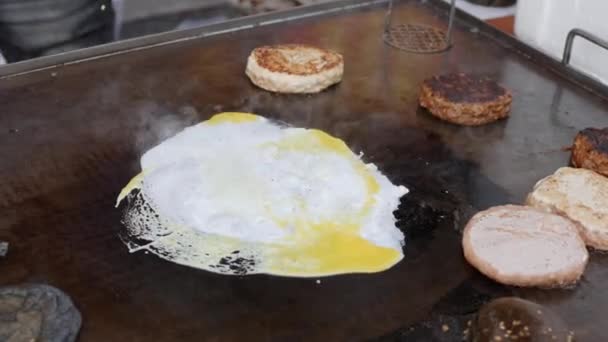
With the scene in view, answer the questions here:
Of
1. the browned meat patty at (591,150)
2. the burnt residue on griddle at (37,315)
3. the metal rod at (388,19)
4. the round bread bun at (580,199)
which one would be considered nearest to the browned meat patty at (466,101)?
the browned meat patty at (591,150)

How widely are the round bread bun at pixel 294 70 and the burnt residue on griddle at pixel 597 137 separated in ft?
3.30

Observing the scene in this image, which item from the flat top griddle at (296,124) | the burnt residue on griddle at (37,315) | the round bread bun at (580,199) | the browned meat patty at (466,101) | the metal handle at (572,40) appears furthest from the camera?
the metal handle at (572,40)

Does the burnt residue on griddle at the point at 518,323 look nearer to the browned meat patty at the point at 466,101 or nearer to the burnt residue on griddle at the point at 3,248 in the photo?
the browned meat patty at the point at 466,101

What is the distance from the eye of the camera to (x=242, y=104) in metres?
2.77

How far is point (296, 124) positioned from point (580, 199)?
106cm

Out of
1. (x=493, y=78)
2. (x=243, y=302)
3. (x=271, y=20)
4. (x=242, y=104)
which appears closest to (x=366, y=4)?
(x=271, y=20)

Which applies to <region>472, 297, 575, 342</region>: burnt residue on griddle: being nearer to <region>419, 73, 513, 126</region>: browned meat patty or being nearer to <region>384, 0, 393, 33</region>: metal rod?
<region>419, 73, 513, 126</region>: browned meat patty

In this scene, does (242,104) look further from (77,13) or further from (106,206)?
(77,13)

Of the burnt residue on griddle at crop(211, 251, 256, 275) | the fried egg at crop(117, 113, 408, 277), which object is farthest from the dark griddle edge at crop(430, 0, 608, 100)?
the burnt residue on griddle at crop(211, 251, 256, 275)

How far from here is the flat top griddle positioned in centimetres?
183

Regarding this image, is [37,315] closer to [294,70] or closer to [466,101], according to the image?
[294,70]

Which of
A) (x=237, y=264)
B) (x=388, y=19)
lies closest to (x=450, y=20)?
(x=388, y=19)

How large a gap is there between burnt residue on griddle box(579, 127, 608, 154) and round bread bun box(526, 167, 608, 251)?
12 centimetres

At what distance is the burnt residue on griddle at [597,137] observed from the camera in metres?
2.39
